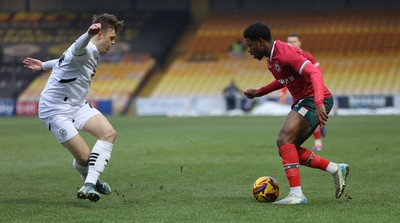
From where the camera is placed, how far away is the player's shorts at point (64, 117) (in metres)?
9.42

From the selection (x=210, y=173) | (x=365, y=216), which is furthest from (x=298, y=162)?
(x=210, y=173)

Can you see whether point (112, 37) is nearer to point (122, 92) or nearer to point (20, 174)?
point (20, 174)

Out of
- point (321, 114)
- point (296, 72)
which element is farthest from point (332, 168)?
point (296, 72)

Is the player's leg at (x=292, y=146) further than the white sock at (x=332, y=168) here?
No

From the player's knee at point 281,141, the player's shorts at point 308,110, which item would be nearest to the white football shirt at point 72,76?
the player's knee at point 281,141

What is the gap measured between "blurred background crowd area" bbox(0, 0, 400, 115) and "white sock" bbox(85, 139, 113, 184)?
116 ft

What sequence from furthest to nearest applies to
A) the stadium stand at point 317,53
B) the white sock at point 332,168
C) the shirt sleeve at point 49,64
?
the stadium stand at point 317,53 → the shirt sleeve at point 49,64 → the white sock at point 332,168

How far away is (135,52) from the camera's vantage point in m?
52.2

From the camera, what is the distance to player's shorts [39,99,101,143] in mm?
9422

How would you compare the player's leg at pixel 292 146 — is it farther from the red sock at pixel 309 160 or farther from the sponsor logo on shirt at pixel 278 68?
the sponsor logo on shirt at pixel 278 68

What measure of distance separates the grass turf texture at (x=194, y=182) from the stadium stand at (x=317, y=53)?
2562 centimetres

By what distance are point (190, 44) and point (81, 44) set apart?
43.9 metres

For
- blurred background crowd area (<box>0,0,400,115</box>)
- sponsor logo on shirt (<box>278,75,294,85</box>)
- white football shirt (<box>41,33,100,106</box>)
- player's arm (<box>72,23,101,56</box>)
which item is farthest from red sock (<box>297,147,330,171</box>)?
blurred background crowd area (<box>0,0,400,115</box>)

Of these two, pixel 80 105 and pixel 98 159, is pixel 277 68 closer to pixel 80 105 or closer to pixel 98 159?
pixel 98 159
